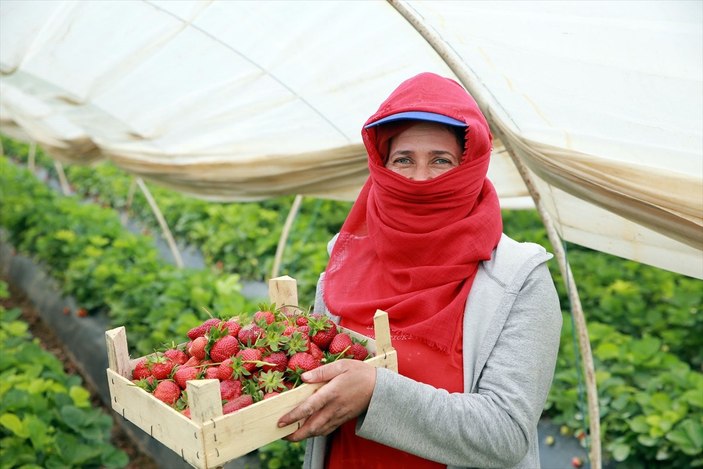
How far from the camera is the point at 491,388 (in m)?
1.74

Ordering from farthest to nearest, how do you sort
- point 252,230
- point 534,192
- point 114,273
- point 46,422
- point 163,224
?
point 252,230 < point 163,224 < point 114,273 < point 46,422 < point 534,192

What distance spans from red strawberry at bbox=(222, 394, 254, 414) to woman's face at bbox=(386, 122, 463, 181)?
683mm

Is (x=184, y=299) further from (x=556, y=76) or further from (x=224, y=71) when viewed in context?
(x=556, y=76)

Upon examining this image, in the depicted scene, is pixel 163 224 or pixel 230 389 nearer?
pixel 230 389

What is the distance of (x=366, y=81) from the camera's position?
129 inches

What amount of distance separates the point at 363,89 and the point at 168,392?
193 centimetres

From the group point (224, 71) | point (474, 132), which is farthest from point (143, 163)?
point (474, 132)

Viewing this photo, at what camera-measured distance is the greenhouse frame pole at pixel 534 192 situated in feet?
8.80

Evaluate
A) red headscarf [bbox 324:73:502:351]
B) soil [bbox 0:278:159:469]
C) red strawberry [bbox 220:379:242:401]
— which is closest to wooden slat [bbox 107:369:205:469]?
red strawberry [bbox 220:379:242:401]

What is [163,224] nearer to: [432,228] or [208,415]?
[432,228]

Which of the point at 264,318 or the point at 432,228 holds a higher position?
the point at 432,228

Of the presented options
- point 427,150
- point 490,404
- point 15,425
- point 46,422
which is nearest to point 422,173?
point 427,150

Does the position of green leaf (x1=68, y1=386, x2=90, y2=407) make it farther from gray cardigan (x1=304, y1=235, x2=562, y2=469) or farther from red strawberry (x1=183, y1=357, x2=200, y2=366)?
gray cardigan (x1=304, y1=235, x2=562, y2=469)

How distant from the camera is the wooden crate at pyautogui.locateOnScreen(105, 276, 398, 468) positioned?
159cm
